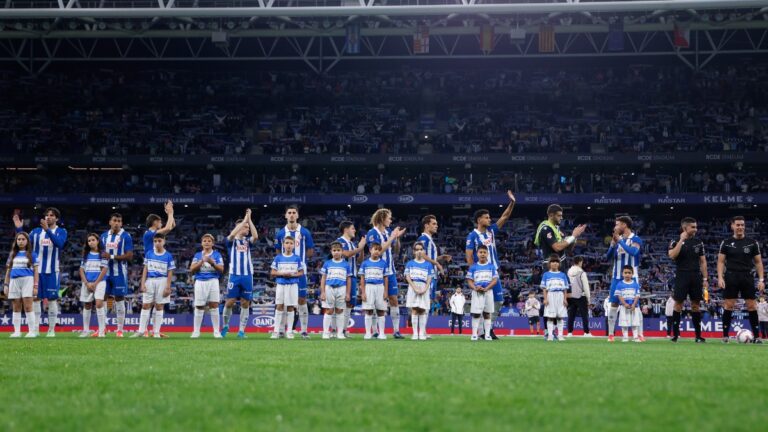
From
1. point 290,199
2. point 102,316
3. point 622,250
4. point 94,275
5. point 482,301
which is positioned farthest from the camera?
point 290,199

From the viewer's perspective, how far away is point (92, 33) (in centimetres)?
4325

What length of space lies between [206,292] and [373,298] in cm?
360

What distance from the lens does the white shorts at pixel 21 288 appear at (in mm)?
17312

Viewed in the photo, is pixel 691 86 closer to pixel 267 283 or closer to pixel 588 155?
A: pixel 588 155

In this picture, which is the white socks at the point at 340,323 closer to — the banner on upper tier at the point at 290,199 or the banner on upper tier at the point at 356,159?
the banner on upper tier at the point at 290,199

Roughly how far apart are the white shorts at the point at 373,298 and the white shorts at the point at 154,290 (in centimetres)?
423

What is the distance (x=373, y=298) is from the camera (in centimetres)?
1822

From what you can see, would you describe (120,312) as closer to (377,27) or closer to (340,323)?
(340,323)

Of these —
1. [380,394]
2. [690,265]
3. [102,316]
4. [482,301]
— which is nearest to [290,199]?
[102,316]

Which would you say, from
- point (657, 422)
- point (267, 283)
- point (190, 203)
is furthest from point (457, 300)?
point (657, 422)

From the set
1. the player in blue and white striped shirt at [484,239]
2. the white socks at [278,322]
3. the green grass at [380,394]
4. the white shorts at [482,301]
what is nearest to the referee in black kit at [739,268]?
the player in blue and white striped shirt at [484,239]

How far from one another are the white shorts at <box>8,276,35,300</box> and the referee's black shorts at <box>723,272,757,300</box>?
13.8 m

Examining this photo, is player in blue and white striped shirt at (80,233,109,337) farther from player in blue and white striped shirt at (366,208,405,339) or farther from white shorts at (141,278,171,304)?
player in blue and white striped shirt at (366,208,405,339)

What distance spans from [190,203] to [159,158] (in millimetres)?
3057
